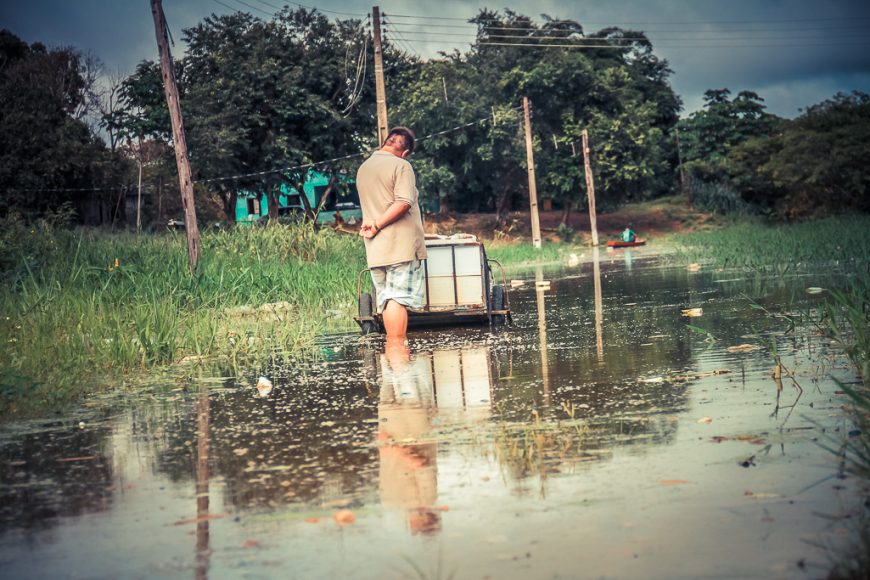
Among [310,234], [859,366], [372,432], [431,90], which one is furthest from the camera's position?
[431,90]

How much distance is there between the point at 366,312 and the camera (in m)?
12.1

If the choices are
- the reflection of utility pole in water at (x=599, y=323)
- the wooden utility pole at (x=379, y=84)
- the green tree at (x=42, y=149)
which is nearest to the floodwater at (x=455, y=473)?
the reflection of utility pole in water at (x=599, y=323)

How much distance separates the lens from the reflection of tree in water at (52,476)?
174 inches

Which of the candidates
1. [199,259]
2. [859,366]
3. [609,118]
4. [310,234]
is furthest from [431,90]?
[859,366]

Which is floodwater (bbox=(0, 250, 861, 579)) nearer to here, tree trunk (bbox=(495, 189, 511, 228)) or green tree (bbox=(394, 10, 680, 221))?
green tree (bbox=(394, 10, 680, 221))

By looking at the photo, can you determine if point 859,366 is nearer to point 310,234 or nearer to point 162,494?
point 162,494

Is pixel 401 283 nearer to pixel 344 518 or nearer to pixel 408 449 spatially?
pixel 408 449

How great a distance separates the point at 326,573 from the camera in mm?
3387

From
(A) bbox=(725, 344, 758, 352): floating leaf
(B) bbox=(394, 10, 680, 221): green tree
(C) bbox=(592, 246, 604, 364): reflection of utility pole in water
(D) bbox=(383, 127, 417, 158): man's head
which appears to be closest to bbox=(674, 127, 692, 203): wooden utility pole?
(B) bbox=(394, 10, 680, 221): green tree

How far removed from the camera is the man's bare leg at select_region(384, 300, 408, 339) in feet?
35.4

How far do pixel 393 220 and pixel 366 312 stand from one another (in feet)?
6.87

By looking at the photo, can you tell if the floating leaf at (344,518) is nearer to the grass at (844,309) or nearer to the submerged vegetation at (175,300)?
the grass at (844,309)

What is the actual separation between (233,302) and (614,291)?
654cm

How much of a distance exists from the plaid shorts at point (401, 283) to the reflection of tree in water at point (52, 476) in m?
4.46
